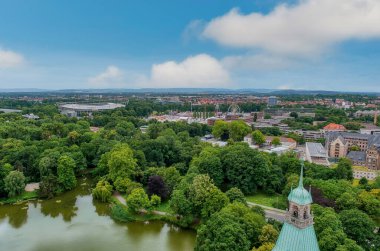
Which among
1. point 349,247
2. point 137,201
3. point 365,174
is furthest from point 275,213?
point 365,174

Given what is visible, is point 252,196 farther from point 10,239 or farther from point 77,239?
point 10,239

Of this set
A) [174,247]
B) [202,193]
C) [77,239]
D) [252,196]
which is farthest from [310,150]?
[77,239]

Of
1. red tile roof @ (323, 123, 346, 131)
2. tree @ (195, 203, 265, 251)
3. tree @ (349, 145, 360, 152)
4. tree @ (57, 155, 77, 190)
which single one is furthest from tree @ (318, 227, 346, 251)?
red tile roof @ (323, 123, 346, 131)

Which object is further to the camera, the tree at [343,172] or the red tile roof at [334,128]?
the red tile roof at [334,128]

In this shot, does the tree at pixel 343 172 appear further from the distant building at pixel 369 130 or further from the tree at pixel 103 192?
the distant building at pixel 369 130

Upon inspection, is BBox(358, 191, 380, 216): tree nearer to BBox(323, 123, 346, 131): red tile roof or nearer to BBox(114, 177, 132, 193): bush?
BBox(114, 177, 132, 193): bush

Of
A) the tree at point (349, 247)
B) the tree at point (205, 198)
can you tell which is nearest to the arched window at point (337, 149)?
the tree at point (205, 198)
